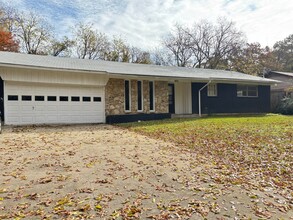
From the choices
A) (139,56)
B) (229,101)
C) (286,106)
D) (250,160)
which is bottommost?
(250,160)

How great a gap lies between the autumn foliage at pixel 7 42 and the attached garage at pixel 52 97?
15785 mm

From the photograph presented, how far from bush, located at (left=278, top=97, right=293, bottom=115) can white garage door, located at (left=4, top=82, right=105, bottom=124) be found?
1611 centimetres

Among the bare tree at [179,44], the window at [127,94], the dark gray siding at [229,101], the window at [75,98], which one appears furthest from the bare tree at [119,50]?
the window at [75,98]

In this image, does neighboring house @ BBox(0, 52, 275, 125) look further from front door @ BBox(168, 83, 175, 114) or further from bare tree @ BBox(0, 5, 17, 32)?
bare tree @ BBox(0, 5, 17, 32)

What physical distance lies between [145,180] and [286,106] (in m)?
21.2

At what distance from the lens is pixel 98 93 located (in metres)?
14.4

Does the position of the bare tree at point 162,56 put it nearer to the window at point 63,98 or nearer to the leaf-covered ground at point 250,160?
the window at point 63,98

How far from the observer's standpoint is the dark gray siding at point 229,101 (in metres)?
Answer: 18.3

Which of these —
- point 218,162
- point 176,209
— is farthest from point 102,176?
point 218,162

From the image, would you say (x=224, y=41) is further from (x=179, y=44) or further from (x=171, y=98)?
(x=171, y=98)

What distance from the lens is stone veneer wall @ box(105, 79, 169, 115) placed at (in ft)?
48.2

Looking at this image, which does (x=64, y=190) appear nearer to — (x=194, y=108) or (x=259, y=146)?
(x=259, y=146)

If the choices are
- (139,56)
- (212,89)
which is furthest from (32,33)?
(212,89)

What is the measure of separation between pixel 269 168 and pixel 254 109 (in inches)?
626
